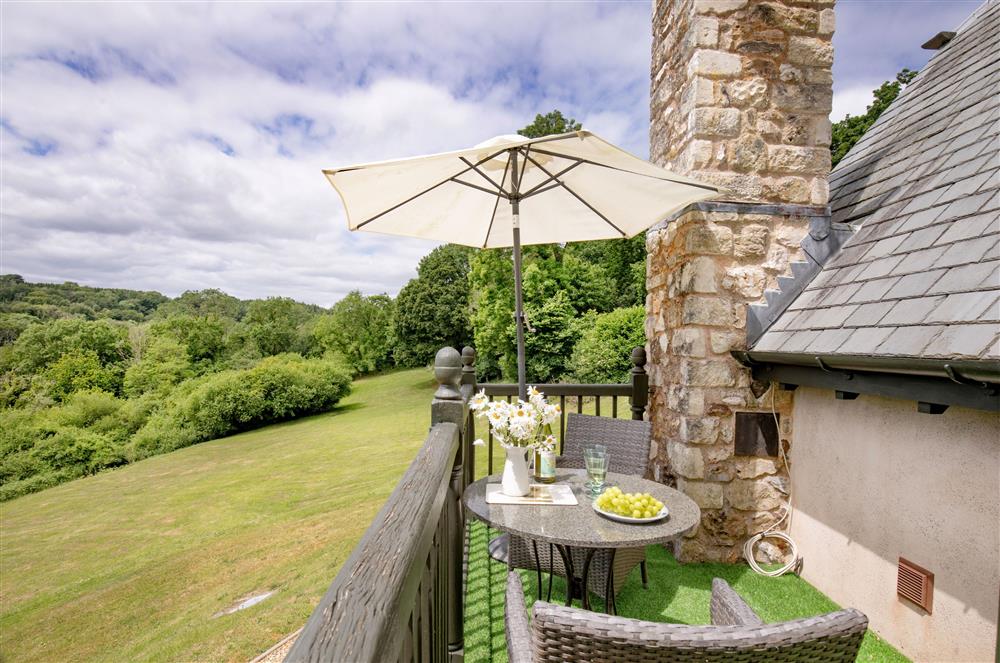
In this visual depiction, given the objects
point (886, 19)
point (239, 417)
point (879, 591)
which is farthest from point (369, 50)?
point (239, 417)

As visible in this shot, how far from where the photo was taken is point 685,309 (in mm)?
3143

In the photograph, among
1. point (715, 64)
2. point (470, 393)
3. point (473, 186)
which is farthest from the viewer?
point (470, 393)

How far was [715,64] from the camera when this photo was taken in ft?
10.1

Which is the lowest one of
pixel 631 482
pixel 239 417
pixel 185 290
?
pixel 239 417

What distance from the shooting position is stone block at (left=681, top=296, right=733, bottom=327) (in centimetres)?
310

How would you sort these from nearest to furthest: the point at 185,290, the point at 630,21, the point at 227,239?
the point at 630,21
the point at 185,290
the point at 227,239

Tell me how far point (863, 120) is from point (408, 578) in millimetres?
12991

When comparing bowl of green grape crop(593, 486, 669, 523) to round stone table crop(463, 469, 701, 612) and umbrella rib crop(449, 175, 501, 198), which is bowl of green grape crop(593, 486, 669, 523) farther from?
umbrella rib crop(449, 175, 501, 198)

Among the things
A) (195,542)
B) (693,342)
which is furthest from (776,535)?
(195,542)

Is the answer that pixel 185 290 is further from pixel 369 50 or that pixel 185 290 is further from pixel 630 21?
pixel 630 21

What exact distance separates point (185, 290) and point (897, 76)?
152ft

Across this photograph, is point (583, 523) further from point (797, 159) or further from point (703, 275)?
point (797, 159)

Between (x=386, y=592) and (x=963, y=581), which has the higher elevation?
(x=386, y=592)

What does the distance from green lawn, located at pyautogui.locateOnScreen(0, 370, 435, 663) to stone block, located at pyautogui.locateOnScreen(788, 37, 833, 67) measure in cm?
574
